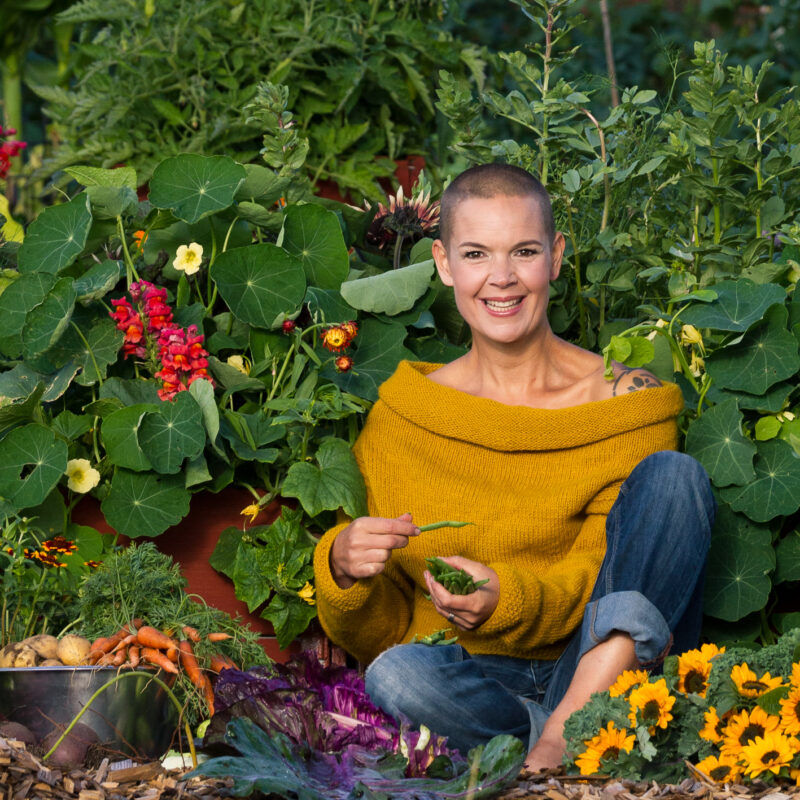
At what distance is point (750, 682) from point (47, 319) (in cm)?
159

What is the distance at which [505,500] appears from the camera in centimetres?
219

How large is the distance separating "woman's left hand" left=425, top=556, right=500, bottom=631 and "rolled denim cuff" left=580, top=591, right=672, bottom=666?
168 mm

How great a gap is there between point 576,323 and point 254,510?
0.98 metres

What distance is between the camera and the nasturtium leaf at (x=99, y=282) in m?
2.47

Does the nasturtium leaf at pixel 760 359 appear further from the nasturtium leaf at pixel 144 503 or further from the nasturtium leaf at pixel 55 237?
the nasturtium leaf at pixel 55 237

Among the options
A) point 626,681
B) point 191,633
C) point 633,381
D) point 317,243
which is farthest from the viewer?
point 317,243

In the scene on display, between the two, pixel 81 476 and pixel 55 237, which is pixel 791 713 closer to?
pixel 81 476

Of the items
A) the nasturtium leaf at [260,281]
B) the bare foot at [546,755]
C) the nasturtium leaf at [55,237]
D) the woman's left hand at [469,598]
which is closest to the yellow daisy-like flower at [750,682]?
the bare foot at [546,755]

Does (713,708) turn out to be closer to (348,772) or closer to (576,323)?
(348,772)

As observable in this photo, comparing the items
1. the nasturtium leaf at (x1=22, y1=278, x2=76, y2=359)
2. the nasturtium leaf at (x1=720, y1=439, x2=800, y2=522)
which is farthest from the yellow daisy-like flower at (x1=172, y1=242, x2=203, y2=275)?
the nasturtium leaf at (x1=720, y1=439, x2=800, y2=522)

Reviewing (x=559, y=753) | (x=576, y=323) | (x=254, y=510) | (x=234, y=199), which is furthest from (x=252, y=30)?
(x=559, y=753)

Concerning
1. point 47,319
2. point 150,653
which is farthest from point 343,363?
point 150,653

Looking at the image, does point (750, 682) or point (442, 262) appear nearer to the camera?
point (750, 682)

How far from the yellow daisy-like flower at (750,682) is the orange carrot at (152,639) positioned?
0.95 m
